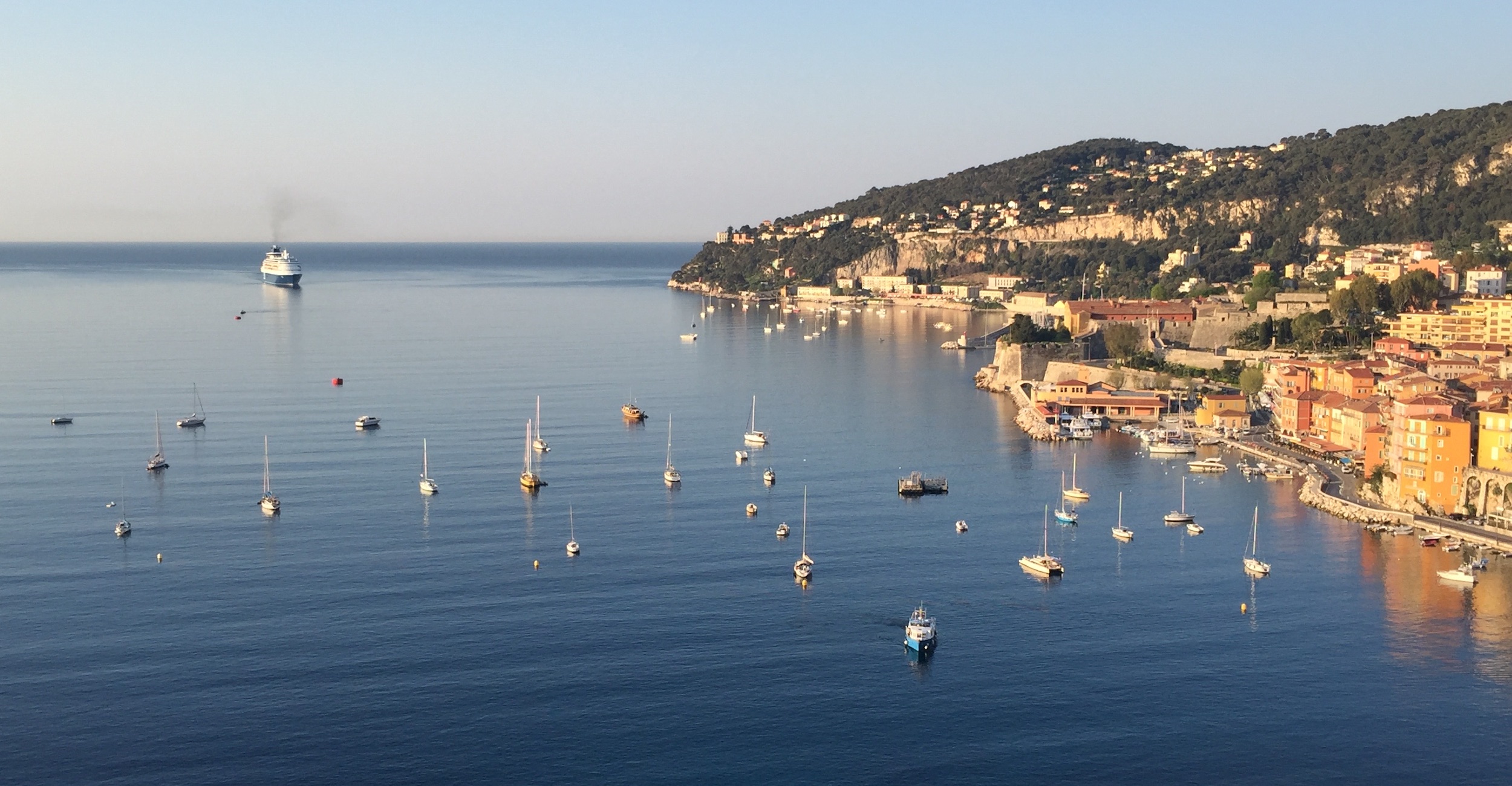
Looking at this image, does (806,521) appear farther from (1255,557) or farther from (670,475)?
(1255,557)

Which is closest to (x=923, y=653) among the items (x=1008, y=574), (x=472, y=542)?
(x=1008, y=574)

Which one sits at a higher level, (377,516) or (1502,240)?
(1502,240)

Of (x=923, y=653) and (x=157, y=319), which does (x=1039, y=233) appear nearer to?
(x=157, y=319)

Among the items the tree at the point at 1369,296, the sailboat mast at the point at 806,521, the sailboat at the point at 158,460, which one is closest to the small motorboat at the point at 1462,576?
the sailboat mast at the point at 806,521

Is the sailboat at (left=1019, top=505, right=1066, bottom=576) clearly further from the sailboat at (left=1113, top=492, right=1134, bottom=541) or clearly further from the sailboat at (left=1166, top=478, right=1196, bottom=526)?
the sailboat at (left=1166, top=478, right=1196, bottom=526)

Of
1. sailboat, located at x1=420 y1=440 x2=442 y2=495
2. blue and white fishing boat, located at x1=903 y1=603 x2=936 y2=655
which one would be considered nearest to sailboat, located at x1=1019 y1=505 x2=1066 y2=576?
blue and white fishing boat, located at x1=903 y1=603 x2=936 y2=655
